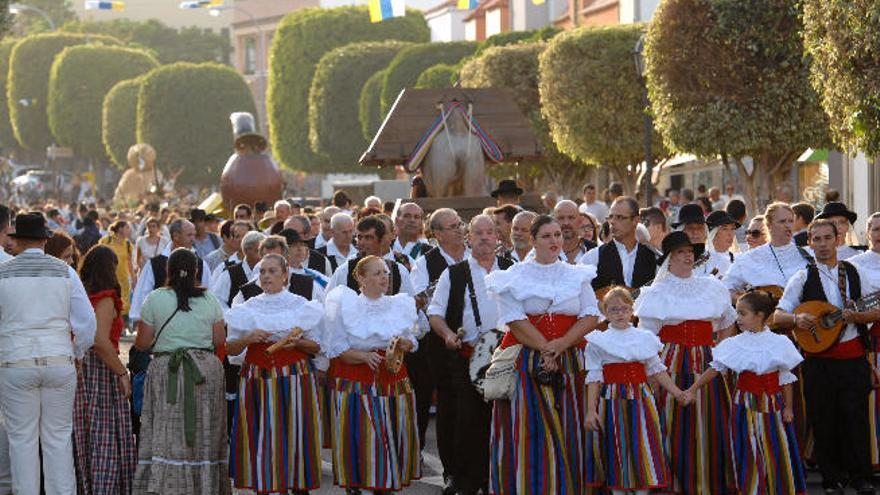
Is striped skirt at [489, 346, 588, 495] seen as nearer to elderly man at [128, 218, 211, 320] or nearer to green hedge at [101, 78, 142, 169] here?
elderly man at [128, 218, 211, 320]

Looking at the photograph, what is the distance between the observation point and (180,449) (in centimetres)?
1012

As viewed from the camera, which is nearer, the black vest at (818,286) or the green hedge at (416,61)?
the black vest at (818,286)

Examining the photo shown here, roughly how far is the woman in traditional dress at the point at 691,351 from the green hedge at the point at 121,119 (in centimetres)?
7190

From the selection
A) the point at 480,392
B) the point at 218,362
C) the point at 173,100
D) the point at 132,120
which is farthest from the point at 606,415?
the point at 132,120

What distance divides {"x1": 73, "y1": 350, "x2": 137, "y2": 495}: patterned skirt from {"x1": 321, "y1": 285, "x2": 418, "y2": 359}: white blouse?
4.22ft

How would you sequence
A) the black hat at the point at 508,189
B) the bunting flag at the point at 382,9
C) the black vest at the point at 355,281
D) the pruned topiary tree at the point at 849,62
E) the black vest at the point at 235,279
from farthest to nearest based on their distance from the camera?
the bunting flag at the point at 382,9 < the black hat at the point at 508,189 < the pruned topiary tree at the point at 849,62 < the black vest at the point at 235,279 < the black vest at the point at 355,281

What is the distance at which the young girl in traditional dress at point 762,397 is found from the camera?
9.91 metres

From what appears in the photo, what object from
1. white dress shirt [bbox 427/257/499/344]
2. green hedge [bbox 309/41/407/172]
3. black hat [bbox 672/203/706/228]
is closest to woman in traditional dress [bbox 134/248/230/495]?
white dress shirt [bbox 427/257/499/344]

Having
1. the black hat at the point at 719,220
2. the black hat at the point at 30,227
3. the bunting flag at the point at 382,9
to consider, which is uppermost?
the bunting flag at the point at 382,9

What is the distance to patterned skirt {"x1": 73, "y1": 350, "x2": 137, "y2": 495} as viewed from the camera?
10438 mm

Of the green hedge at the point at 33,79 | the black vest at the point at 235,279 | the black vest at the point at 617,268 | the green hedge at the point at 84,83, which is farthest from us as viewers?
the green hedge at the point at 33,79

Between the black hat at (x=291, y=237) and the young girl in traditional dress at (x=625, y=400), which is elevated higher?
the black hat at (x=291, y=237)

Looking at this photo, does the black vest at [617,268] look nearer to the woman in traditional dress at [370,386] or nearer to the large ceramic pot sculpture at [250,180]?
the woman in traditional dress at [370,386]

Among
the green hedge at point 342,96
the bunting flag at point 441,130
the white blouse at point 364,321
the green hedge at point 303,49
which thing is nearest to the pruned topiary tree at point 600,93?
the bunting flag at point 441,130
